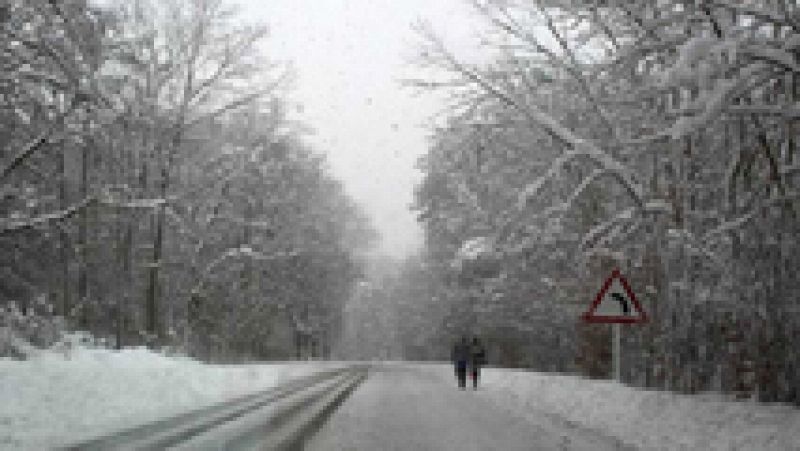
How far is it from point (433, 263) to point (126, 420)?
30.3 meters

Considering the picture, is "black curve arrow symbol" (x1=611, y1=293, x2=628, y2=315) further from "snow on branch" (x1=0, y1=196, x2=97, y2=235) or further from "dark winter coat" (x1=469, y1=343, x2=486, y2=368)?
"dark winter coat" (x1=469, y1=343, x2=486, y2=368)

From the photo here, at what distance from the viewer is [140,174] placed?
23.4 metres

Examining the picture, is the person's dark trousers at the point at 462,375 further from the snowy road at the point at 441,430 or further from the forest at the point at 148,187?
the forest at the point at 148,187

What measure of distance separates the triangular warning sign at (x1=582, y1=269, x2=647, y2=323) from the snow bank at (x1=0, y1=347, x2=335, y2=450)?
23.7 feet

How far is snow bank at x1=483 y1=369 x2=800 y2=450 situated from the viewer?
7.26m

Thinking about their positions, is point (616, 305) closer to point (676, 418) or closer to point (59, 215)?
point (676, 418)

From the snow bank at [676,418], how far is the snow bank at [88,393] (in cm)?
698

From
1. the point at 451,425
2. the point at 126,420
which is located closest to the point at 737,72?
the point at 451,425

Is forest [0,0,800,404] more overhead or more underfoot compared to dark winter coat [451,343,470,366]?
more overhead

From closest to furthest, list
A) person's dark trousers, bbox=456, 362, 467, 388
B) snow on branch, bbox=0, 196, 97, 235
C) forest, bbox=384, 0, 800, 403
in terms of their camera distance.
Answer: forest, bbox=384, 0, 800, 403 → snow on branch, bbox=0, 196, 97, 235 → person's dark trousers, bbox=456, 362, 467, 388

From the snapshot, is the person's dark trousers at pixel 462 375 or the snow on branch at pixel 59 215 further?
the person's dark trousers at pixel 462 375

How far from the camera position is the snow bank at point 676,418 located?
726cm

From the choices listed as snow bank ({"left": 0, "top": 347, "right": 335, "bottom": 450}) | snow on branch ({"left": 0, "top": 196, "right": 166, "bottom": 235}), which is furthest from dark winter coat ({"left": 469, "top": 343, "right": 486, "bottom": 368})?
snow on branch ({"left": 0, "top": 196, "right": 166, "bottom": 235})

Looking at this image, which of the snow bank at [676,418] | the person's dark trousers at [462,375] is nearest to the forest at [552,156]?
the snow bank at [676,418]
